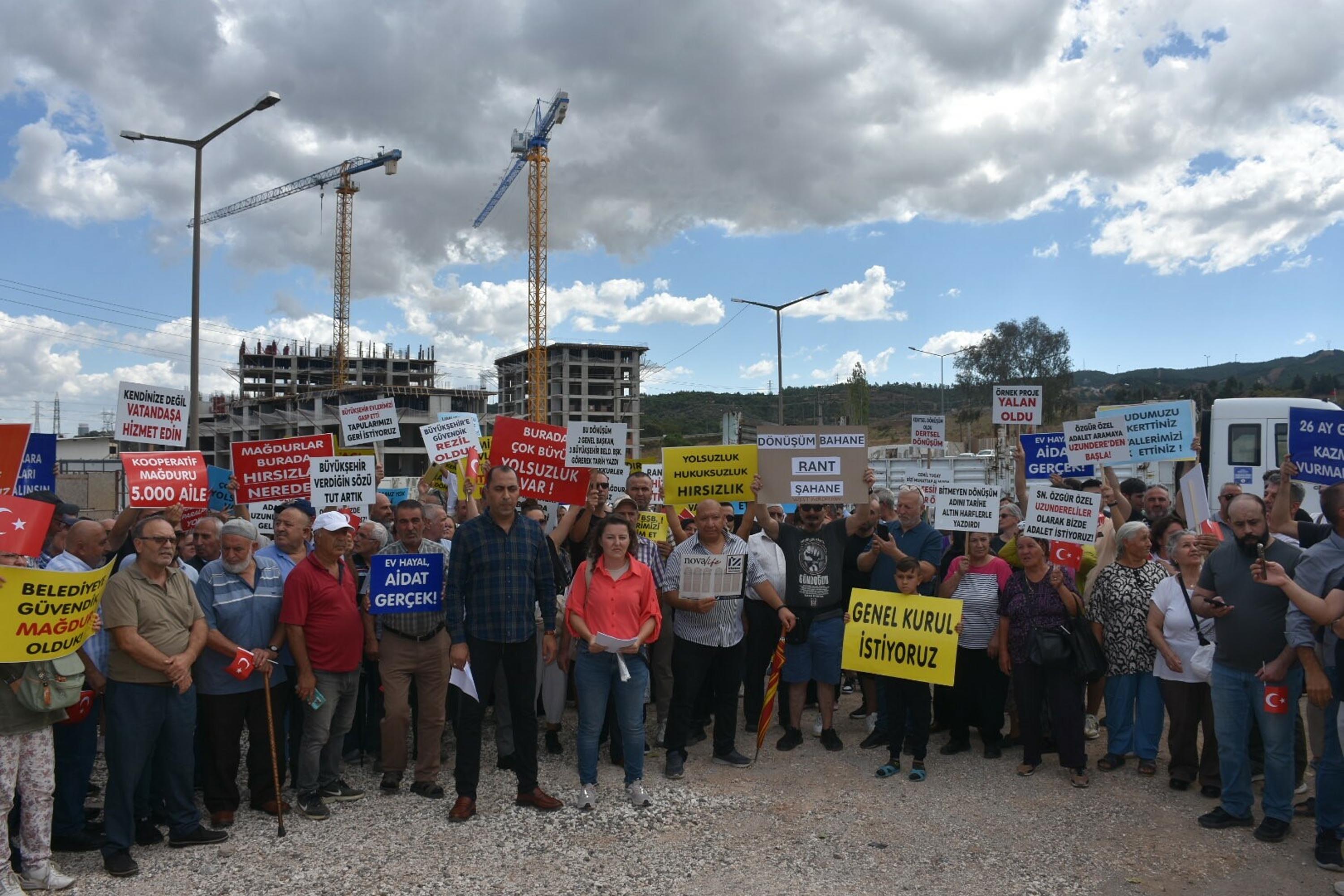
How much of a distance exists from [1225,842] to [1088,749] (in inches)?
77.5

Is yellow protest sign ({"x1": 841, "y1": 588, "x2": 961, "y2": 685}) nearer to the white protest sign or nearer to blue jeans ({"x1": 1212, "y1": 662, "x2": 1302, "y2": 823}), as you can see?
blue jeans ({"x1": 1212, "y1": 662, "x2": 1302, "y2": 823})

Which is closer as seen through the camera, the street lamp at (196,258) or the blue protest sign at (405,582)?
the blue protest sign at (405,582)

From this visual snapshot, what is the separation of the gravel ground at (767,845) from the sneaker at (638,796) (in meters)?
0.07

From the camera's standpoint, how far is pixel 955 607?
286 inches

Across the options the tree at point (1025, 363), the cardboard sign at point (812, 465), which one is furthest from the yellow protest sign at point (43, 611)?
the tree at point (1025, 363)

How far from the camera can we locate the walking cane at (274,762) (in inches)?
235

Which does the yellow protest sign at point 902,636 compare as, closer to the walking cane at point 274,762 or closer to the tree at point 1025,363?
the walking cane at point 274,762

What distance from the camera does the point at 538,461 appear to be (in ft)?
29.3

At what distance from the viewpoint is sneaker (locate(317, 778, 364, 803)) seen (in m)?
6.62

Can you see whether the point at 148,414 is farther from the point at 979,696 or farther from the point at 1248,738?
the point at 1248,738

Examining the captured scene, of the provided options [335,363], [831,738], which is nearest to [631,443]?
[335,363]

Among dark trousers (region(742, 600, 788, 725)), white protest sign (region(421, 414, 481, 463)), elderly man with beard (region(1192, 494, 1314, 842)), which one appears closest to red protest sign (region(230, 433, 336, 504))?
white protest sign (region(421, 414, 481, 463))

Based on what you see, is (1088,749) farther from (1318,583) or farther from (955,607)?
(1318,583)

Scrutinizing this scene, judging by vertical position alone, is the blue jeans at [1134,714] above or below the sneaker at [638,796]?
above
